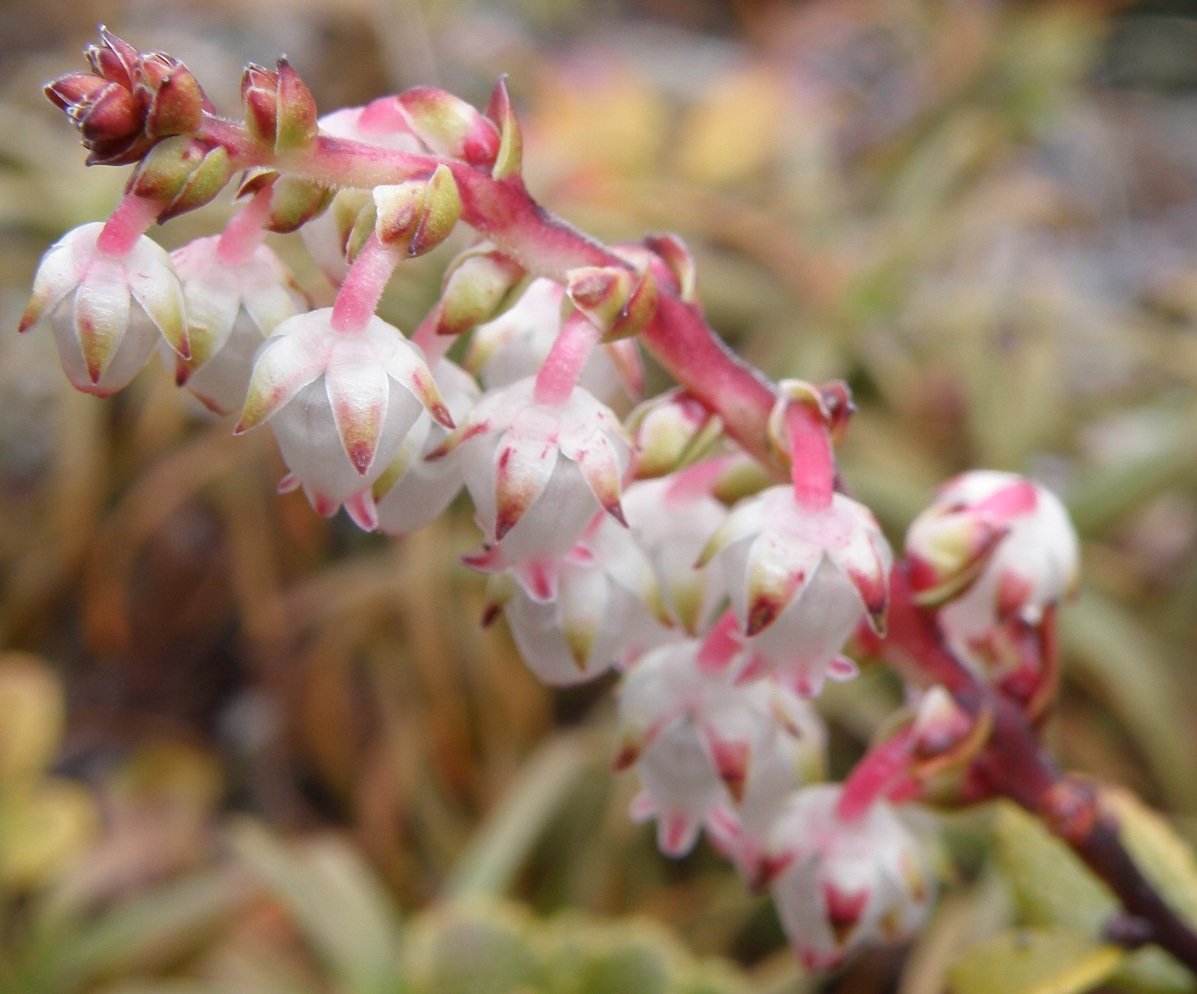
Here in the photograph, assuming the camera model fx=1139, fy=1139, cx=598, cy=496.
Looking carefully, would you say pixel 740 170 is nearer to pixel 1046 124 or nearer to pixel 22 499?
pixel 1046 124

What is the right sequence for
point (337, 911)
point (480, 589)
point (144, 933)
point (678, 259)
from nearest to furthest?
point (678, 259) < point (337, 911) < point (144, 933) < point (480, 589)

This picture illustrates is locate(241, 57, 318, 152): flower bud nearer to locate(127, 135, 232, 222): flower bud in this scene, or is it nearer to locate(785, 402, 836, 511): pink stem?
locate(127, 135, 232, 222): flower bud

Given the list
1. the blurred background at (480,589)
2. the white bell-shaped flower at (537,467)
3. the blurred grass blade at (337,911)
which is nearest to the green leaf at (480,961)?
the blurred background at (480,589)

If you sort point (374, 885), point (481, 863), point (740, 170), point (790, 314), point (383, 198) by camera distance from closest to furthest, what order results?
1. point (383, 198)
2. point (481, 863)
3. point (374, 885)
4. point (790, 314)
5. point (740, 170)

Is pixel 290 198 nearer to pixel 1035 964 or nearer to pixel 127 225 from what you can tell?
pixel 127 225

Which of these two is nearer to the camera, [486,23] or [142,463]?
[142,463]

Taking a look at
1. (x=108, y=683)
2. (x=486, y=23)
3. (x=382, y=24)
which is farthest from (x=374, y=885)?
(x=486, y=23)

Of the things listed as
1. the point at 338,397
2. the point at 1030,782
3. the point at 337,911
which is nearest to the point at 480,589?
the point at 337,911
